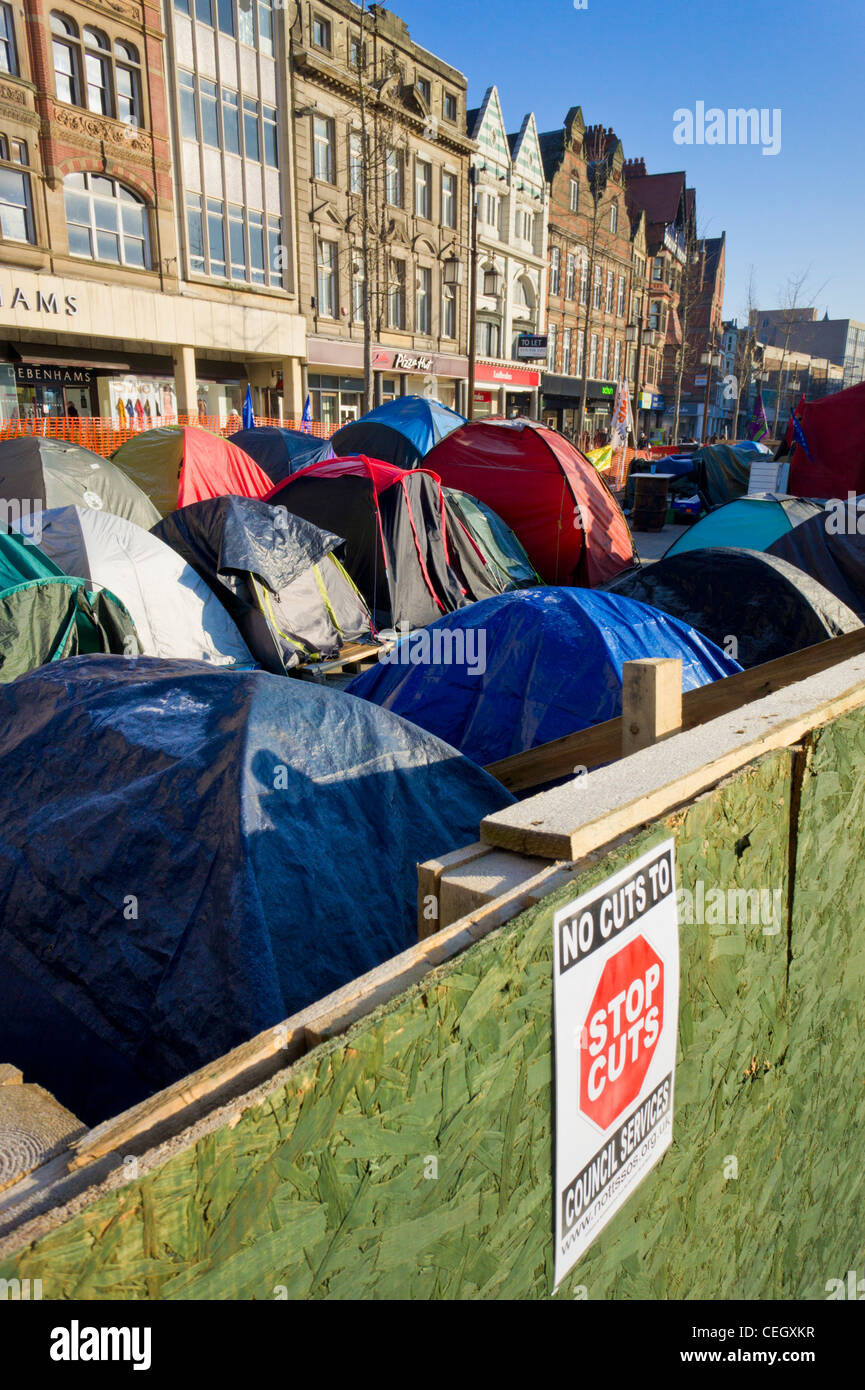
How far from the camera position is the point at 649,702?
8.02ft

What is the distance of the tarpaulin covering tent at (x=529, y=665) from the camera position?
469 centimetres

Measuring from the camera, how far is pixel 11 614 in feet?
23.7

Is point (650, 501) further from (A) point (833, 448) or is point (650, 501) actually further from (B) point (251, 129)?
(B) point (251, 129)

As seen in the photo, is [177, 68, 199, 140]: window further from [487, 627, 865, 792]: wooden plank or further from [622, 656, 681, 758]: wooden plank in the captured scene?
[622, 656, 681, 758]: wooden plank

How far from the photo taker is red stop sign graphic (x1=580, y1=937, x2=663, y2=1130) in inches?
69.3

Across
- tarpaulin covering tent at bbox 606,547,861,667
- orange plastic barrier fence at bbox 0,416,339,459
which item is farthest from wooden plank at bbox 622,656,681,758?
orange plastic barrier fence at bbox 0,416,339,459

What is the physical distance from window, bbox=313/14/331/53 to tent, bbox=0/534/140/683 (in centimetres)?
2885

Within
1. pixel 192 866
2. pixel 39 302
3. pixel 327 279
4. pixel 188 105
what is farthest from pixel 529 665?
pixel 327 279

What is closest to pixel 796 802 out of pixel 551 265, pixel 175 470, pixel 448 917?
pixel 448 917

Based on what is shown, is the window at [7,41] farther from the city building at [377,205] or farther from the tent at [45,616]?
the tent at [45,616]

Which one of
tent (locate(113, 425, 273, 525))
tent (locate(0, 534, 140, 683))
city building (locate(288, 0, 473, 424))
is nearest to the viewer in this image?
tent (locate(0, 534, 140, 683))

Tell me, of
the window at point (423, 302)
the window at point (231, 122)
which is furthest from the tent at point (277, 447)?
the window at point (423, 302)
